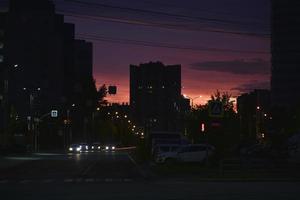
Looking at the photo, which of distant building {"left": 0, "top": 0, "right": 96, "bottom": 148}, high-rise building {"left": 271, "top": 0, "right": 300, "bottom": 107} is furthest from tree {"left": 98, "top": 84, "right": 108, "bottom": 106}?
high-rise building {"left": 271, "top": 0, "right": 300, "bottom": 107}

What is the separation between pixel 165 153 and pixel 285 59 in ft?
418

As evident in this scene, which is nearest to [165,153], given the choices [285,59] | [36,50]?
[36,50]

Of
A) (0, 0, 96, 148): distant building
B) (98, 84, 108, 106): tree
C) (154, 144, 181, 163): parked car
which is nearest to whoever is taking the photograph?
(154, 144, 181, 163): parked car

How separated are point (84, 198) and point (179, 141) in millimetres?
42168

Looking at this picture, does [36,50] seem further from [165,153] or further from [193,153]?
[193,153]

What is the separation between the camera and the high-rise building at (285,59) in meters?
145

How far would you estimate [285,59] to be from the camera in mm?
174000

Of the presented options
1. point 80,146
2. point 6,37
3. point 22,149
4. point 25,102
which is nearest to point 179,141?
point 22,149

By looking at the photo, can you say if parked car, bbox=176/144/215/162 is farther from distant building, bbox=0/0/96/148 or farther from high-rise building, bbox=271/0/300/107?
distant building, bbox=0/0/96/148

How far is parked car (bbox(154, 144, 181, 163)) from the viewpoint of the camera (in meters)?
51.5

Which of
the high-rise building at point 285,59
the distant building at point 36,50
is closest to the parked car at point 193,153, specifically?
the high-rise building at point 285,59

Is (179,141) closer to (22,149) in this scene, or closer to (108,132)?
(22,149)

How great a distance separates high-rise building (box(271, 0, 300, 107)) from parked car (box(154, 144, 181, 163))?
81.2m

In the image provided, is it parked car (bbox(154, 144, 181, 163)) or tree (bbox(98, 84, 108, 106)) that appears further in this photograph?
tree (bbox(98, 84, 108, 106))
